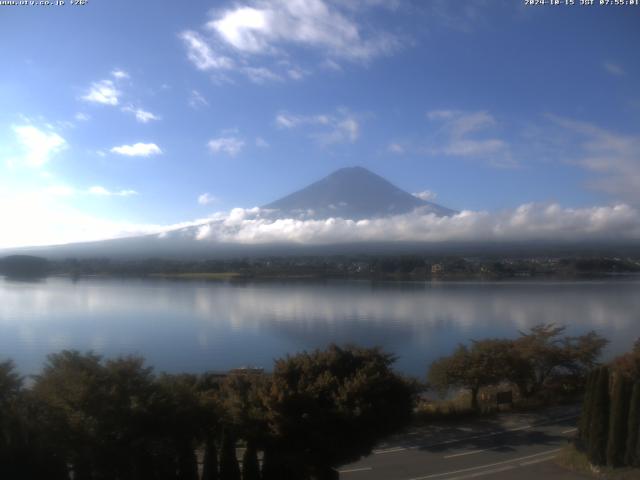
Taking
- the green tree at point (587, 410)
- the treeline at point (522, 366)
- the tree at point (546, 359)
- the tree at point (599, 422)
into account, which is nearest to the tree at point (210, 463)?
the tree at point (599, 422)

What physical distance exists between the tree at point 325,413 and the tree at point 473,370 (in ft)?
15.5

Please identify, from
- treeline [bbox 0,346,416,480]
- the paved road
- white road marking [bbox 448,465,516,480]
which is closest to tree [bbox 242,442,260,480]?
treeline [bbox 0,346,416,480]

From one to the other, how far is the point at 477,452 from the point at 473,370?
8.99ft

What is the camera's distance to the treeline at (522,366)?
9867 millimetres

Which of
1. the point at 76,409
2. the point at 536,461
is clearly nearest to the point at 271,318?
the point at 536,461

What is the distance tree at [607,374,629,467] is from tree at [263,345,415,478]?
2.40 meters

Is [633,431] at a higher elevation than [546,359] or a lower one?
higher

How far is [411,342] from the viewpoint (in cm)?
1816

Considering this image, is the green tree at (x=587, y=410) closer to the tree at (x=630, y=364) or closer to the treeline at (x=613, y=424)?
the treeline at (x=613, y=424)

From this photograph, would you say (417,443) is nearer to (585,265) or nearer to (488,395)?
(488,395)

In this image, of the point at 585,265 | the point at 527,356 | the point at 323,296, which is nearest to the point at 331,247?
the point at 585,265

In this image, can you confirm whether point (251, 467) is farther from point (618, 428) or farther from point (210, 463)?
point (618, 428)

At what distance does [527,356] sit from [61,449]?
863 cm

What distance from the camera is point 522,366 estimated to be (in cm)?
1045
